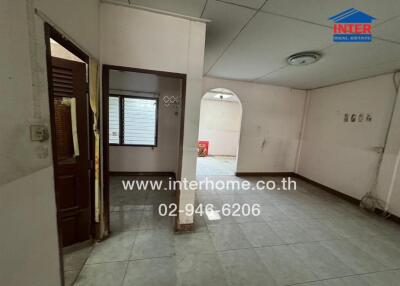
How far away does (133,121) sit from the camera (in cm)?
421

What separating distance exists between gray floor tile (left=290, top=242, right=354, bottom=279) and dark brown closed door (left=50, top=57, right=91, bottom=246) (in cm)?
253

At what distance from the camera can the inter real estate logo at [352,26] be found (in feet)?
5.44

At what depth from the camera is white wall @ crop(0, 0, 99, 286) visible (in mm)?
783

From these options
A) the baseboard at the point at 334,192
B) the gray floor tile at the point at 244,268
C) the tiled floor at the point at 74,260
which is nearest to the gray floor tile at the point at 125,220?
the tiled floor at the point at 74,260

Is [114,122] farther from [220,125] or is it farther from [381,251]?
[381,251]

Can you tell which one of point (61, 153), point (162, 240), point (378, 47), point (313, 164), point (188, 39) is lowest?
point (162, 240)

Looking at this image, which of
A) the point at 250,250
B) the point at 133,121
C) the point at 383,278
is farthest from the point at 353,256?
the point at 133,121

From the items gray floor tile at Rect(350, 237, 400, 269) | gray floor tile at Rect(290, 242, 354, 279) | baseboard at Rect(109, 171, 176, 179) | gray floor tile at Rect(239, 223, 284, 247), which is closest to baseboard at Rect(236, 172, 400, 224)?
gray floor tile at Rect(350, 237, 400, 269)

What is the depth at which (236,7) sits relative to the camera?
1.66 metres

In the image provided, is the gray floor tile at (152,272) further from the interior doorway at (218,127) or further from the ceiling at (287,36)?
the interior doorway at (218,127)

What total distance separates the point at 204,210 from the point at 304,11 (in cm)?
287

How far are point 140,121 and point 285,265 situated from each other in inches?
154

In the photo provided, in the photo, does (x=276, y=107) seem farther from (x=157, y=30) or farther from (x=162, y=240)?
(x=162, y=240)

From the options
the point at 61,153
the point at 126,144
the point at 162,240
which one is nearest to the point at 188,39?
the point at 61,153
